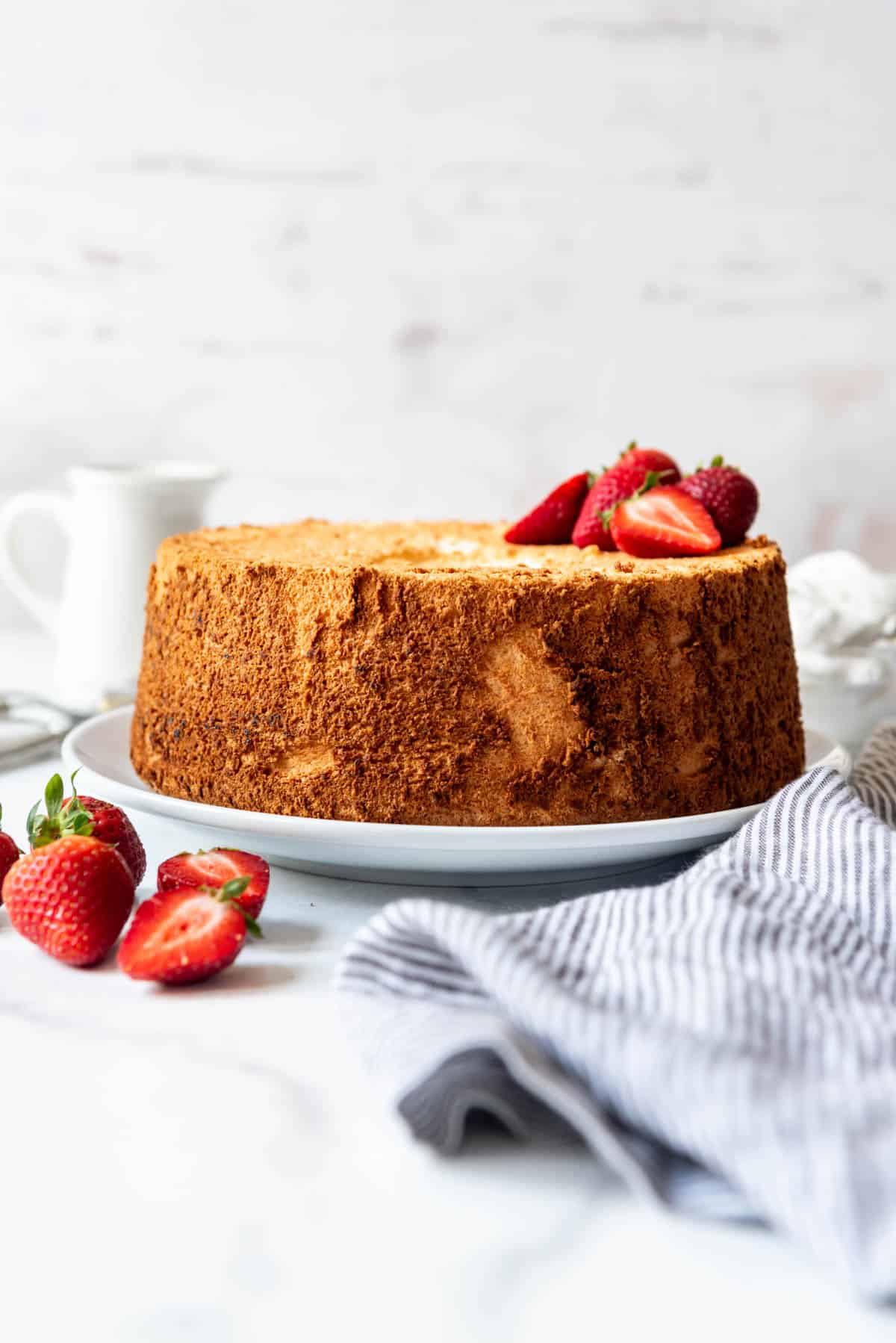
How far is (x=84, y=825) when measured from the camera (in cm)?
115

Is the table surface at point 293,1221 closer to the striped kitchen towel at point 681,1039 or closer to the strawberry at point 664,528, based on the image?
the striped kitchen towel at point 681,1039

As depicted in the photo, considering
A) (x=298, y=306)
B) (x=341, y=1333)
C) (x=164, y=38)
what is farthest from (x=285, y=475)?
(x=341, y=1333)

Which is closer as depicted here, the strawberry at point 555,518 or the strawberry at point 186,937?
the strawberry at point 186,937

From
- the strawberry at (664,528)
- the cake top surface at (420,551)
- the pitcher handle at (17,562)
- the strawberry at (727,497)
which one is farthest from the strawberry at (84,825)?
the pitcher handle at (17,562)

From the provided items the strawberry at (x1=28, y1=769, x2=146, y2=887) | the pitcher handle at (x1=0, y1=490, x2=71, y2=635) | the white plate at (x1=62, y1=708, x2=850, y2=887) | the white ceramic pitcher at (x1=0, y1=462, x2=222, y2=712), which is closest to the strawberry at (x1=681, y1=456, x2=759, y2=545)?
the white plate at (x1=62, y1=708, x2=850, y2=887)

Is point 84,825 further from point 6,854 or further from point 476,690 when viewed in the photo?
point 476,690

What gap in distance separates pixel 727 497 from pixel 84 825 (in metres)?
0.69

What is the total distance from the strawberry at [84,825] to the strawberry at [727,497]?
63 cm

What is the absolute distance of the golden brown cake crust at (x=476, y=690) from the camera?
124 cm

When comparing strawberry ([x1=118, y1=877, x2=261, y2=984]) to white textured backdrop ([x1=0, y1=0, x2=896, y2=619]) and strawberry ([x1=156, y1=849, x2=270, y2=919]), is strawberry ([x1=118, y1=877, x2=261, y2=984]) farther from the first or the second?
white textured backdrop ([x1=0, y1=0, x2=896, y2=619])

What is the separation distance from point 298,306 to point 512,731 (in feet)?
5.92

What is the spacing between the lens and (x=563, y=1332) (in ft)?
2.27

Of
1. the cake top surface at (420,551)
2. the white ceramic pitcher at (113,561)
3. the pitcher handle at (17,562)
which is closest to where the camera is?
the cake top surface at (420,551)

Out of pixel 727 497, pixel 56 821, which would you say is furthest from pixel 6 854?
pixel 727 497
